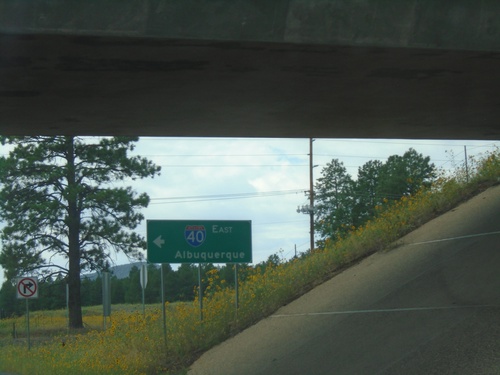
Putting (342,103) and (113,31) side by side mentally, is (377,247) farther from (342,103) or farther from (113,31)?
(113,31)

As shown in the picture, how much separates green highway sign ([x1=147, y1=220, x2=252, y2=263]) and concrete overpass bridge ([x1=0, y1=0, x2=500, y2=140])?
261 cm

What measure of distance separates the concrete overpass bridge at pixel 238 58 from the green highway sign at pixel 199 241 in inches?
103

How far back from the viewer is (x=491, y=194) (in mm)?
18641

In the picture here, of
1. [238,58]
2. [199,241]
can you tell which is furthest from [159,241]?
[238,58]

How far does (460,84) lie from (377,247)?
20.6ft

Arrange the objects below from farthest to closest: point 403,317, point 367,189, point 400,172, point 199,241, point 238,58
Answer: point 367,189 → point 400,172 → point 199,241 → point 403,317 → point 238,58

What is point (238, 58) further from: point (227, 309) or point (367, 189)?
point (367, 189)

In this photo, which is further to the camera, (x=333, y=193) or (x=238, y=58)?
(x=333, y=193)

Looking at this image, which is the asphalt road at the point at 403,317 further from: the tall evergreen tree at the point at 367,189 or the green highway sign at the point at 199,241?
the tall evergreen tree at the point at 367,189

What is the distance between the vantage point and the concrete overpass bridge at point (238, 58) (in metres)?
9.82

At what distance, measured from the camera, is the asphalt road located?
1064cm

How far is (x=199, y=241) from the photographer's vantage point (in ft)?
53.0

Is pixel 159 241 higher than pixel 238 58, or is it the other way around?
pixel 238 58

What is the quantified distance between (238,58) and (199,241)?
6260 millimetres
